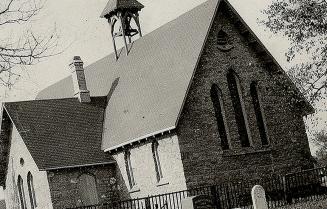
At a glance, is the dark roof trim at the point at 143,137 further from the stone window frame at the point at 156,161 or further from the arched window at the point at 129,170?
the arched window at the point at 129,170

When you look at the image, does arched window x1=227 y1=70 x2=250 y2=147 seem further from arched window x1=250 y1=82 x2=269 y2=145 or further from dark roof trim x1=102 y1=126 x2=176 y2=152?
dark roof trim x1=102 y1=126 x2=176 y2=152

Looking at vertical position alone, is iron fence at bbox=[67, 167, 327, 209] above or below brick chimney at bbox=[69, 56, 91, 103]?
below

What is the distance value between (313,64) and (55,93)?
849 inches

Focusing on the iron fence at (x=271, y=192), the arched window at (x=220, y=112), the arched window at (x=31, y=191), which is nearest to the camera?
the iron fence at (x=271, y=192)

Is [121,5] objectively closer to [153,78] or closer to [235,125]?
[153,78]

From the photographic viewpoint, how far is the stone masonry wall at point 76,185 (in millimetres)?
27734

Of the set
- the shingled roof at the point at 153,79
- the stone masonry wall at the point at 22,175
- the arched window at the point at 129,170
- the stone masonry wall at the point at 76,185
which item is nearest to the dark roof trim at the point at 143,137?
the shingled roof at the point at 153,79

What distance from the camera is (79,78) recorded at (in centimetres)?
3306

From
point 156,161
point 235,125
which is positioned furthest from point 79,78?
point 235,125

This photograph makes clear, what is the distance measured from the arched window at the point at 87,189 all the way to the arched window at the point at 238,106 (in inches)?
310

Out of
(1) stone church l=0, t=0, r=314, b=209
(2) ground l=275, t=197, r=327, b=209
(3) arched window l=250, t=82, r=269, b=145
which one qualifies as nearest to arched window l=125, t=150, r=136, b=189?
(1) stone church l=0, t=0, r=314, b=209

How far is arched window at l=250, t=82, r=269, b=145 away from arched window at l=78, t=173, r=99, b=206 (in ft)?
28.6

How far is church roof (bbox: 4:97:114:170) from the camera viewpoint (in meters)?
28.5

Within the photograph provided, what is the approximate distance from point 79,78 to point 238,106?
397 inches
